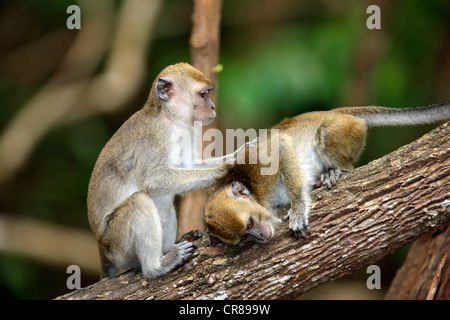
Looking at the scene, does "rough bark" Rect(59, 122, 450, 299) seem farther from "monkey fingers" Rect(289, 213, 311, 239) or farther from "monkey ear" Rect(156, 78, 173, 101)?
"monkey ear" Rect(156, 78, 173, 101)

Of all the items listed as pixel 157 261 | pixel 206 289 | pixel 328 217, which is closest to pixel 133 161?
pixel 157 261

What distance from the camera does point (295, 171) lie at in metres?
5.84

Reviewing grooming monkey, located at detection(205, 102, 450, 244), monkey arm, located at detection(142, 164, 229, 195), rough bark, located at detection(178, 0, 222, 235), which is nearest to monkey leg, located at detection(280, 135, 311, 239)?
grooming monkey, located at detection(205, 102, 450, 244)

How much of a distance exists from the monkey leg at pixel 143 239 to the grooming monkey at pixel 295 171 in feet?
1.74

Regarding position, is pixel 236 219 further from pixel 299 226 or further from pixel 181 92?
pixel 181 92

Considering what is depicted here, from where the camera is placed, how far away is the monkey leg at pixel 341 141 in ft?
20.2

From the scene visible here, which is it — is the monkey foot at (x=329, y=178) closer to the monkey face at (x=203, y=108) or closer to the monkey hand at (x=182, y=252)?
the monkey face at (x=203, y=108)

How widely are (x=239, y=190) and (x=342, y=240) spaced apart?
3.91ft

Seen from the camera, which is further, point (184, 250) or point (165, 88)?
point (165, 88)

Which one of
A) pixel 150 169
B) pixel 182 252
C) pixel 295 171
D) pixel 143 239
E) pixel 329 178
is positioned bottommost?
pixel 182 252

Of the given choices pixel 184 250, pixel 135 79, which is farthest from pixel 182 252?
pixel 135 79

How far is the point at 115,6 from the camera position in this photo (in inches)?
472

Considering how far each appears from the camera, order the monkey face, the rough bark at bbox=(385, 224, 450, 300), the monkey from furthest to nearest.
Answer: the rough bark at bbox=(385, 224, 450, 300) → the monkey face → the monkey

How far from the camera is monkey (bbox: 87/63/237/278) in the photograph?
5.85m
